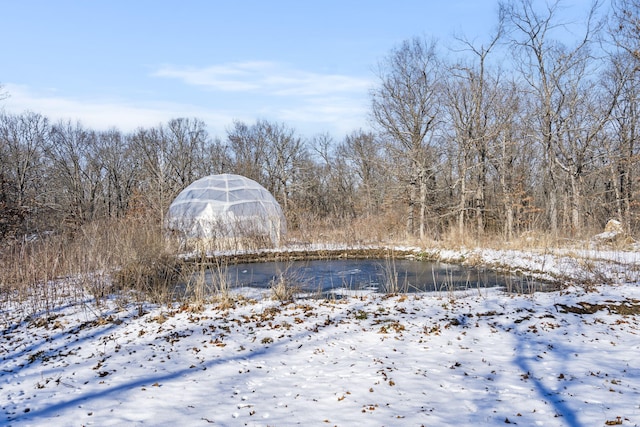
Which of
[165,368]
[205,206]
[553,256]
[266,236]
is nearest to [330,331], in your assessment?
[165,368]

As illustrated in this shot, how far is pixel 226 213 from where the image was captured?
16.4 meters

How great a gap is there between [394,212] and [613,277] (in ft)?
42.8

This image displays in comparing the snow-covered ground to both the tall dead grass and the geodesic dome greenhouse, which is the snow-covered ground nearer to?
the tall dead grass

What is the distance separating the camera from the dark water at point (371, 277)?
8.27 metres

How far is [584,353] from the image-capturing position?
4.32 m

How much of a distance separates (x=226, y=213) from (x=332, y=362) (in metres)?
12.8

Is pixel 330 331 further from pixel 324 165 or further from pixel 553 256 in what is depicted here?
pixel 324 165

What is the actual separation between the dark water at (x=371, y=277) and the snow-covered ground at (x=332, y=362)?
1.40 meters

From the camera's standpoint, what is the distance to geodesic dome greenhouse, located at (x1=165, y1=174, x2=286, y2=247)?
15250 millimetres

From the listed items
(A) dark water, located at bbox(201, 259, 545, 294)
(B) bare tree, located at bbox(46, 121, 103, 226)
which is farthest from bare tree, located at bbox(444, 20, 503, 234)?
(B) bare tree, located at bbox(46, 121, 103, 226)

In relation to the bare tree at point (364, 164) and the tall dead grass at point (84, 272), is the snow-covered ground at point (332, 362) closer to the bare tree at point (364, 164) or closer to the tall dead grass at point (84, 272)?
the tall dead grass at point (84, 272)

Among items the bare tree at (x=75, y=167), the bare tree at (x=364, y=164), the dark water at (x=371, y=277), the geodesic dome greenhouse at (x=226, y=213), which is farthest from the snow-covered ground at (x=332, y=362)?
the bare tree at (x=75, y=167)

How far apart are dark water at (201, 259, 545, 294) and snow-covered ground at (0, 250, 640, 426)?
4.59ft

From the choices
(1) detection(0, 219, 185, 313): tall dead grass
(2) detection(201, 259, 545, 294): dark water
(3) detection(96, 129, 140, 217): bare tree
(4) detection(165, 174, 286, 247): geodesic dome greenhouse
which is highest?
(3) detection(96, 129, 140, 217): bare tree
